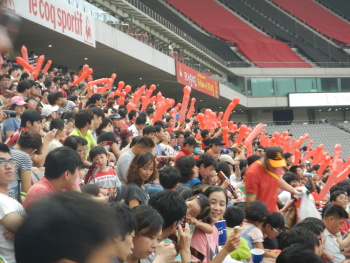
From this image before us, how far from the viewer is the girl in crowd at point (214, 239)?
3629mm

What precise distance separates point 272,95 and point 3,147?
37.0 m

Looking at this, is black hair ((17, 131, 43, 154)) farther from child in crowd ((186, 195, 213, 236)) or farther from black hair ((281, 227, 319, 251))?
black hair ((281, 227, 319, 251))

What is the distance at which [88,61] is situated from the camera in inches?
891

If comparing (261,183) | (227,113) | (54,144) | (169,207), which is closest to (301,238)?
(169,207)

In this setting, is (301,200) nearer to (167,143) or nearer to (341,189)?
(341,189)

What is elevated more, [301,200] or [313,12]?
[313,12]

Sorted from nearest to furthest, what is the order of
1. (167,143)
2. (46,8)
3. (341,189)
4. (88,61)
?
(341,189) < (167,143) < (46,8) < (88,61)

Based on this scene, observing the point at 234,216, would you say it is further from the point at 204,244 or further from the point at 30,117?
the point at 30,117

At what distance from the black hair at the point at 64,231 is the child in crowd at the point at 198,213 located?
2.87m

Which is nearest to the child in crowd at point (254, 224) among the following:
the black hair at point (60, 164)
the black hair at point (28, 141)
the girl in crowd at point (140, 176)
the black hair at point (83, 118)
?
the girl in crowd at point (140, 176)

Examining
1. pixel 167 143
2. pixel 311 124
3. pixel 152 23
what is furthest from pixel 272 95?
pixel 167 143

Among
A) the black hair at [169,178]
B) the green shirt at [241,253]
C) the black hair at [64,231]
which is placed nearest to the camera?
the black hair at [64,231]

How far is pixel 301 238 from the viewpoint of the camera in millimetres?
4246

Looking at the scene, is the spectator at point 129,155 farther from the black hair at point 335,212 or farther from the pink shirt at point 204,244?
the black hair at point 335,212
